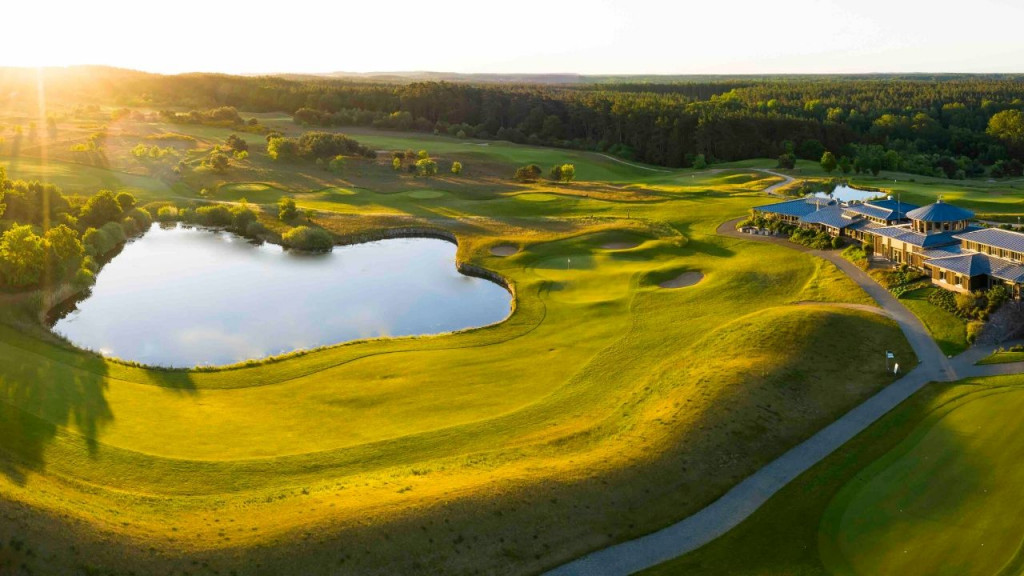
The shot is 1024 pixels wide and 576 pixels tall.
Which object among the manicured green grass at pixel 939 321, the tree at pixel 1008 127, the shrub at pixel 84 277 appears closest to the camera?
the manicured green grass at pixel 939 321

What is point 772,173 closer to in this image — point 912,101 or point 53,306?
point 53,306

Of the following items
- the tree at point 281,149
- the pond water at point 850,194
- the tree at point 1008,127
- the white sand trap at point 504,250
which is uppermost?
the tree at point 1008,127

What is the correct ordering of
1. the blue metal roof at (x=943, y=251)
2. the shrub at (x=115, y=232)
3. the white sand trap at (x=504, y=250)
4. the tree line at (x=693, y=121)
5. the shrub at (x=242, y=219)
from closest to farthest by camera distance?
the blue metal roof at (x=943, y=251), the white sand trap at (x=504, y=250), the shrub at (x=115, y=232), the shrub at (x=242, y=219), the tree line at (x=693, y=121)

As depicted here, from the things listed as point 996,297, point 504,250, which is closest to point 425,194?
point 504,250

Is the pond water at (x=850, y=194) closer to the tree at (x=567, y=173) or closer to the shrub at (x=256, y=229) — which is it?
the tree at (x=567, y=173)

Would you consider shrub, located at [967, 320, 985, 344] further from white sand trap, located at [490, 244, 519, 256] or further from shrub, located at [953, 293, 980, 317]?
white sand trap, located at [490, 244, 519, 256]

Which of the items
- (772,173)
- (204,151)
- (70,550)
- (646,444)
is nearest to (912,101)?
(772,173)

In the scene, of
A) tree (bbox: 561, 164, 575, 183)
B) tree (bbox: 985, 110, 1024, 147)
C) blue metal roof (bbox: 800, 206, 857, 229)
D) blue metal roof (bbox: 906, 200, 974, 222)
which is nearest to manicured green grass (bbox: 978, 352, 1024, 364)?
blue metal roof (bbox: 906, 200, 974, 222)

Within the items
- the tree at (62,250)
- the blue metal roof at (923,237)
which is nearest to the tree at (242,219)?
the tree at (62,250)
